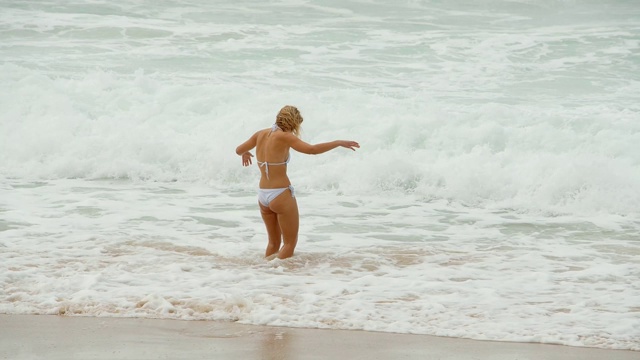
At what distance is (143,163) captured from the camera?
13.1 meters

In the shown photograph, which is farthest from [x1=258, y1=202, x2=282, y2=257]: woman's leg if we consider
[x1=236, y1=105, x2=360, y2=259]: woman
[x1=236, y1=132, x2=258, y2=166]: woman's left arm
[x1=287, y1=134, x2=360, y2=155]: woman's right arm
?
[x1=287, y1=134, x2=360, y2=155]: woman's right arm

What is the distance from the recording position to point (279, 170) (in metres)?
7.65

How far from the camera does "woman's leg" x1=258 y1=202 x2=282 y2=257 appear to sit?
307 inches

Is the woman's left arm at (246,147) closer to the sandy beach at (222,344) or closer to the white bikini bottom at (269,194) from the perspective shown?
the white bikini bottom at (269,194)

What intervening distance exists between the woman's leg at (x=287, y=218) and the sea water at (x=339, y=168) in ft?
0.58

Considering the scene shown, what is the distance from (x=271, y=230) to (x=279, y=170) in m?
0.55

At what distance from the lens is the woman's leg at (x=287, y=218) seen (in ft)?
25.1

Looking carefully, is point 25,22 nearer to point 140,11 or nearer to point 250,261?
point 140,11

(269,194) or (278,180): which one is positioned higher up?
(278,180)

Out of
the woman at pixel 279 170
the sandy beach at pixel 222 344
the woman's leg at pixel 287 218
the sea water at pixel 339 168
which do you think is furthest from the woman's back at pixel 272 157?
the sandy beach at pixel 222 344

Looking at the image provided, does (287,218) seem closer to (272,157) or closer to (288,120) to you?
(272,157)

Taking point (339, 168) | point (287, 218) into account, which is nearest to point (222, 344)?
point (287, 218)

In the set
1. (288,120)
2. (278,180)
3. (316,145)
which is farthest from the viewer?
(278,180)

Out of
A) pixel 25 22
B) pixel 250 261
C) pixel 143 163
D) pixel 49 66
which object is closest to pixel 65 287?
pixel 250 261
